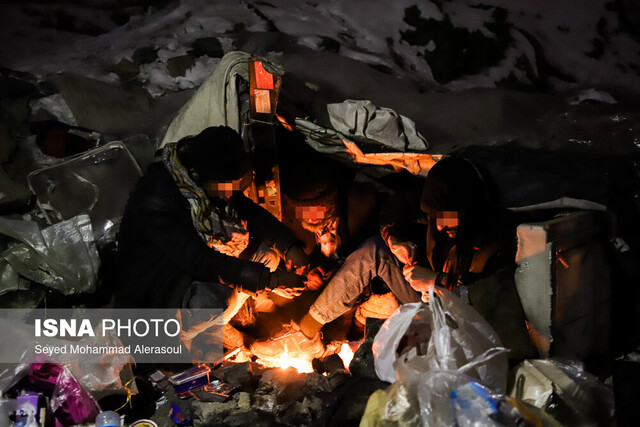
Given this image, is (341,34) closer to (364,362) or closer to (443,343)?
(364,362)

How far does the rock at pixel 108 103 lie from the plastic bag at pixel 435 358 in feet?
10.4

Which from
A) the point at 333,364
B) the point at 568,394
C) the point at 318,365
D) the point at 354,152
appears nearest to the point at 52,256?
the point at 318,365

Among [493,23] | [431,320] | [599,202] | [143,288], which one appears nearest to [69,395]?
[143,288]

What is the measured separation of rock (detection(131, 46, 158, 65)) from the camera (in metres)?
4.62

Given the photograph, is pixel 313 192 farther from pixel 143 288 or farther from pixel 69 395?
pixel 69 395

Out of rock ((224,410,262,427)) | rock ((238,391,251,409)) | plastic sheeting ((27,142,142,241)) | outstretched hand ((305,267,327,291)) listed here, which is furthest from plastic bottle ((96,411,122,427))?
plastic sheeting ((27,142,142,241))

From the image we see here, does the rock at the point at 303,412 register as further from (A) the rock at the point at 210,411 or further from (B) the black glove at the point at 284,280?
(B) the black glove at the point at 284,280

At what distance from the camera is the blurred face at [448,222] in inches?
132

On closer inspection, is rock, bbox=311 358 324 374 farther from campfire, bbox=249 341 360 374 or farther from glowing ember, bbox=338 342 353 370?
glowing ember, bbox=338 342 353 370

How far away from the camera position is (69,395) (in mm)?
2918

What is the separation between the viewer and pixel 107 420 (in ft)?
8.98

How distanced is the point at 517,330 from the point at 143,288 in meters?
2.76

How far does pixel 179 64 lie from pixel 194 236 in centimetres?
194

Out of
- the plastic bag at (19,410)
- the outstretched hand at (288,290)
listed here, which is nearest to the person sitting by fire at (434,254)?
the outstretched hand at (288,290)
